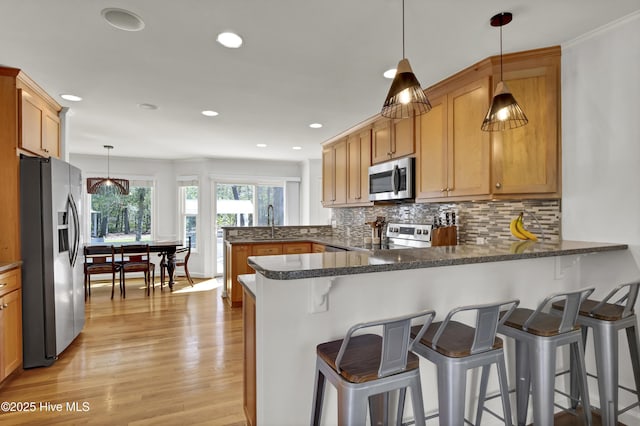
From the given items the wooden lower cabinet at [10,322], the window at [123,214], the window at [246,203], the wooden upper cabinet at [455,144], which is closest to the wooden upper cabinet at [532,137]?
the wooden upper cabinet at [455,144]

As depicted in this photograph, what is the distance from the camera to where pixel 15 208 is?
2.72m

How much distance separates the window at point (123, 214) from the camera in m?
6.59

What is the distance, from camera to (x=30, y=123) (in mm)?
2959

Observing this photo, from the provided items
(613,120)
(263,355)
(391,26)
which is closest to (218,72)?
(391,26)

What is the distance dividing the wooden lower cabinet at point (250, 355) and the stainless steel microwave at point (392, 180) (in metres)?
2.01

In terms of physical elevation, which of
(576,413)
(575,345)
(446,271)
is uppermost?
(446,271)

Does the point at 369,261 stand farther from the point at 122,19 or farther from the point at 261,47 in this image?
the point at 122,19

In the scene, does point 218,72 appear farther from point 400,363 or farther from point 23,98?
point 400,363

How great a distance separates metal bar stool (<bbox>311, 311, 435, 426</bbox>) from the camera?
3.93 feet

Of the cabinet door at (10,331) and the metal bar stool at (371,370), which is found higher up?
the metal bar stool at (371,370)

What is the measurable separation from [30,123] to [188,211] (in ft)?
13.8

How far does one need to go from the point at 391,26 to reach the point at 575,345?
1.96 meters

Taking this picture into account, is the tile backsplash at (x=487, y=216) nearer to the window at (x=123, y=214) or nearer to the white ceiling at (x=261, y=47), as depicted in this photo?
the white ceiling at (x=261, y=47)

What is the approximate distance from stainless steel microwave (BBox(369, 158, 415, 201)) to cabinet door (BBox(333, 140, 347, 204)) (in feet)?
2.47
